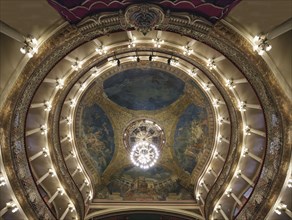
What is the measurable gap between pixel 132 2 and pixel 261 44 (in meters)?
4.50

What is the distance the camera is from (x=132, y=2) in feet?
28.2

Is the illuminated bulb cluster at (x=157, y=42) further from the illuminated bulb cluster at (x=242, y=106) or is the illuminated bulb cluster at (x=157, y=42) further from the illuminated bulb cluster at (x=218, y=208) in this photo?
the illuminated bulb cluster at (x=218, y=208)

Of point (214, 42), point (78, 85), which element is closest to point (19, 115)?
point (78, 85)

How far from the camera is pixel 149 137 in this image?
2003cm

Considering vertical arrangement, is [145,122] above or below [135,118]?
below

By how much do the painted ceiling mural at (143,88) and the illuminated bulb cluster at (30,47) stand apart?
8.48 metres

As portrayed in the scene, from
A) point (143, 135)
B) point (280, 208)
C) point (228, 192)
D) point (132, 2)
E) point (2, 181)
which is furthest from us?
point (143, 135)

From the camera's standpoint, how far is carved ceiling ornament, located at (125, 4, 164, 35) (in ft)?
28.4

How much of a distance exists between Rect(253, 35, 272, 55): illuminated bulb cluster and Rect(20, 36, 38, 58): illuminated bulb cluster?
7558 mm

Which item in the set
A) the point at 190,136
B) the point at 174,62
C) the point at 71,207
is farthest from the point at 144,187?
the point at 174,62

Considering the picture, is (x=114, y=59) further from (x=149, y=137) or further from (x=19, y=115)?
(x=149, y=137)

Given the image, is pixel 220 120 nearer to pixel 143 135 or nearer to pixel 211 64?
pixel 211 64

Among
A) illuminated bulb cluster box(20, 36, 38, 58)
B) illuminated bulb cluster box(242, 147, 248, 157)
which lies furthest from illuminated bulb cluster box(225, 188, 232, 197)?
illuminated bulb cluster box(20, 36, 38, 58)

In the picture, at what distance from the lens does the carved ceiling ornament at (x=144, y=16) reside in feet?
28.4
